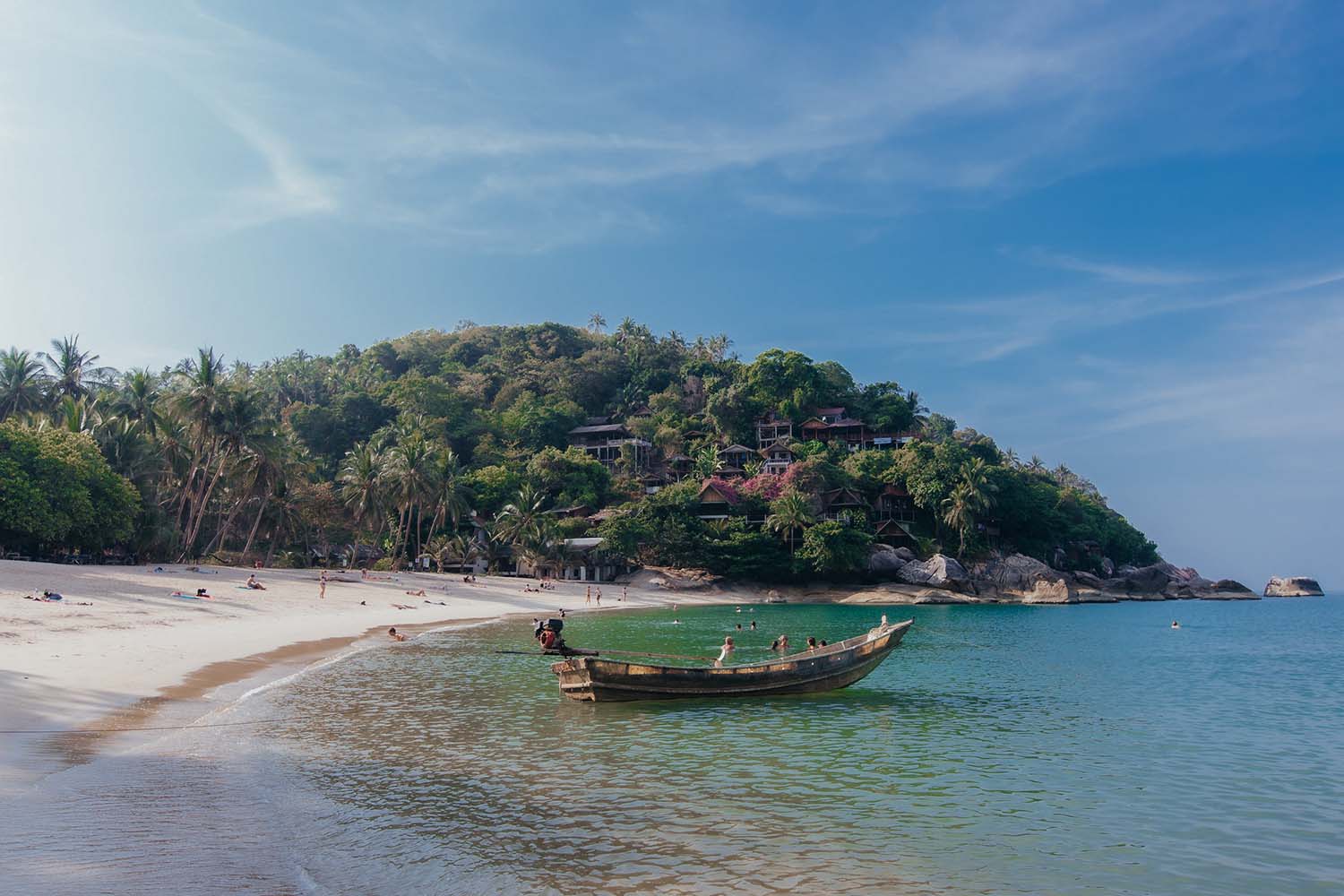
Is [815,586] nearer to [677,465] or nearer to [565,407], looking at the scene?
[677,465]

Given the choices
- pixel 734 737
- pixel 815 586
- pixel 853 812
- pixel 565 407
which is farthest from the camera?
pixel 565 407

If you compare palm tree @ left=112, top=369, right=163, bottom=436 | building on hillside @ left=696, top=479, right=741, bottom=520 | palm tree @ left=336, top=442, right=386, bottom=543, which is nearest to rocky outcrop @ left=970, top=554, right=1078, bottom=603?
building on hillside @ left=696, top=479, right=741, bottom=520

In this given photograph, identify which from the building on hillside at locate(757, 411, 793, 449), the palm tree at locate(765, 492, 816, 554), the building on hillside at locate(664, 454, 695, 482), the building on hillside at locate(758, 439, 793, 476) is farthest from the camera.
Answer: the building on hillside at locate(757, 411, 793, 449)

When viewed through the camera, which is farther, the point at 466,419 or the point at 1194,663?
the point at 466,419

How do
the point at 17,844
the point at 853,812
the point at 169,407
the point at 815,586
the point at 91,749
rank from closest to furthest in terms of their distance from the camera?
the point at 17,844 < the point at 853,812 < the point at 91,749 < the point at 169,407 < the point at 815,586

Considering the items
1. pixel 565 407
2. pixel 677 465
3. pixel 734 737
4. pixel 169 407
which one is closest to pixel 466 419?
pixel 565 407

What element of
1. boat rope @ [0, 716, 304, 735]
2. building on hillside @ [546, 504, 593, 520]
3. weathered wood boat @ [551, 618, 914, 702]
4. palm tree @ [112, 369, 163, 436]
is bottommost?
boat rope @ [0, 716, 304, 735]

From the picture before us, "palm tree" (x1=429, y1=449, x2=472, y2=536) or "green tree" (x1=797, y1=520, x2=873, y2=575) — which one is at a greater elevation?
"palm tree" (x1=429, y1=449, x2=472, y2=536)

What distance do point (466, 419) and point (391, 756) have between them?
83.9m

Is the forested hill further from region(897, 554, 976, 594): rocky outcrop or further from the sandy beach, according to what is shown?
the sandy beach

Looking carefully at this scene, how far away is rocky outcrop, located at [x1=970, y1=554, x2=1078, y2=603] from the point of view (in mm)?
72188

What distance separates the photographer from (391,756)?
13383mm

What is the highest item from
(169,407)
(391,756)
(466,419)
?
(466,419)

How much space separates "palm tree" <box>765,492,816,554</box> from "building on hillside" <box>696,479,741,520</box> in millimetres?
3916
